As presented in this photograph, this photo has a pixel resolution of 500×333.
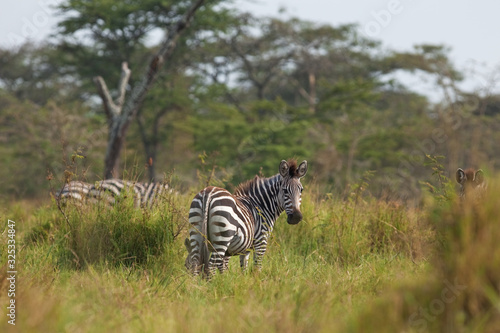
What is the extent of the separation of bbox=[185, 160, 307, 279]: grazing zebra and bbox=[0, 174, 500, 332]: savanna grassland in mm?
225

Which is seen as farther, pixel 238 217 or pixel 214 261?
pixel 238 217

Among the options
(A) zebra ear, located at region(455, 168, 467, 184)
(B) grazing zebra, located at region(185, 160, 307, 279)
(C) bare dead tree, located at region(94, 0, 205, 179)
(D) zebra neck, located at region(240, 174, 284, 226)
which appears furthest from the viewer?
(C) bare dead tree, located at region(94, 0, 205, 179)

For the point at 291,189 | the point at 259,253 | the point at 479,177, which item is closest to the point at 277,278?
the point at 259,253

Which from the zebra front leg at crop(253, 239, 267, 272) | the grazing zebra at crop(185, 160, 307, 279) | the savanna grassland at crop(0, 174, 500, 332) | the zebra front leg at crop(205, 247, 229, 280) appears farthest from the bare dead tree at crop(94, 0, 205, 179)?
the zebra front leg at crop(205, 247, 229, 280)

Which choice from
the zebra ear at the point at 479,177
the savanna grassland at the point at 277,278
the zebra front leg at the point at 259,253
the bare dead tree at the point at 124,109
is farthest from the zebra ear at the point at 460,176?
the bare dead tree at the point at 124,109

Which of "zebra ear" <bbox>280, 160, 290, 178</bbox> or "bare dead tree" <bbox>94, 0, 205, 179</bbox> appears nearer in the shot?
"zebra ear" <bbox>280, 160, 290, 178</bbox>

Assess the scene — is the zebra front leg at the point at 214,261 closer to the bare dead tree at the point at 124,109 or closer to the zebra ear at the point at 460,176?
the zebra ear at the point at 460,176

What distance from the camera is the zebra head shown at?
A: 18.6 feet

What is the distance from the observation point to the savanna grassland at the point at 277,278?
3.11 metres

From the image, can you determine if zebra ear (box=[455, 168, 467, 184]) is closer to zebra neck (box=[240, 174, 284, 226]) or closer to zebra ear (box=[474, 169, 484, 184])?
zebra ear (box=[474, 169, 484, 184])

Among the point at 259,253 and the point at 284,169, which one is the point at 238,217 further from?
the point at 284,169

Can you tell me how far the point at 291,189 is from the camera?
5.74m

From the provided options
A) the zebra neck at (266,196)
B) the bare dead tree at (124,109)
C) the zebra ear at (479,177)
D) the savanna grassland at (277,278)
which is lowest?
the savanna grassland at (277,278)

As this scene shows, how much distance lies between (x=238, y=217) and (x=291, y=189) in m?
0.85
